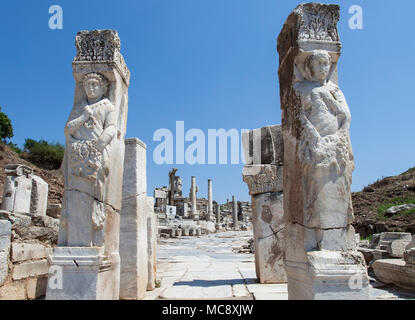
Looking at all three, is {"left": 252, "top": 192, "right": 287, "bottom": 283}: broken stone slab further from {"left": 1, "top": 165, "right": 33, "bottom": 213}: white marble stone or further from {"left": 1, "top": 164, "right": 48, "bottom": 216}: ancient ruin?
{"left": 1, "top": 165, "right": 33, "bottom": 213}: white marble stone

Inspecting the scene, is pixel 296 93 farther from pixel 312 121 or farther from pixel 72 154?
pixel 72 154

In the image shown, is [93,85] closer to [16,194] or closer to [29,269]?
[29,269]

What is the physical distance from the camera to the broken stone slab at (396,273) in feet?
16.4

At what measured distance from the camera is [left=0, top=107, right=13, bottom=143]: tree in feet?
106

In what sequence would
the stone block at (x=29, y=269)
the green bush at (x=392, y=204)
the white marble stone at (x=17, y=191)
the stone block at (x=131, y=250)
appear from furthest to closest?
the green bush at (x=392, y=204), the white marble stone at (x=17, y=191), the stone block at (x=131, y=250), the stone block at (x=29, y=269)

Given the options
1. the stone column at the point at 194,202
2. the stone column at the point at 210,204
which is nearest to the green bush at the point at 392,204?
the stone column at the point at 194,202

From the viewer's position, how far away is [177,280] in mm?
6016

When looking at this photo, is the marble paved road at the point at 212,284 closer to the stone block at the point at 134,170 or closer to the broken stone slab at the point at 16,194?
the stone block at the point at 134,170

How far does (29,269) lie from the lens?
4352 millimetres

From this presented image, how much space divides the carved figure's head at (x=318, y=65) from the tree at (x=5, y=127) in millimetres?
35240

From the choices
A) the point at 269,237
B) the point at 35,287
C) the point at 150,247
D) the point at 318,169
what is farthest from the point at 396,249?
the point at 35,287
